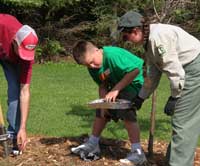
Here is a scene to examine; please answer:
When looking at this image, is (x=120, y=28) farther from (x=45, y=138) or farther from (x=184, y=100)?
(x=45, y=138)

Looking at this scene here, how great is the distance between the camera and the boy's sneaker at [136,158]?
17.8 feet

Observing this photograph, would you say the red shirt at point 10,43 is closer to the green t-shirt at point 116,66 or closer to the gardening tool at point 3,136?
the gardening tool at point 3,136

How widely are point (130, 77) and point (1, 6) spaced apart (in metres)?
16.2

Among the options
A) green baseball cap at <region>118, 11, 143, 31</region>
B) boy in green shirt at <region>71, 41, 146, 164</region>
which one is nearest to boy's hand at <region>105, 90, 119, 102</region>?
boy in green shirt at <region>71, 41, 146, 164</region>

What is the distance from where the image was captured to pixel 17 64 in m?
5.45

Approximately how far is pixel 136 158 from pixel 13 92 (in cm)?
141

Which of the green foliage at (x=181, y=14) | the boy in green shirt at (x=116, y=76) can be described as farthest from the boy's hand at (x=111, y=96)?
the green foliage at (x=181, y=14)

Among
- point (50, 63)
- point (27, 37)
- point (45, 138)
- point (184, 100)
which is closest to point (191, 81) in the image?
point (184, 100)

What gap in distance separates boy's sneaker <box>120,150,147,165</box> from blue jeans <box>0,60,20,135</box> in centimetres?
118

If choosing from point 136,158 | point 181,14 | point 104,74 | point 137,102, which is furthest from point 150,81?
point 181,14

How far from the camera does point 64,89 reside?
1192 centimetres

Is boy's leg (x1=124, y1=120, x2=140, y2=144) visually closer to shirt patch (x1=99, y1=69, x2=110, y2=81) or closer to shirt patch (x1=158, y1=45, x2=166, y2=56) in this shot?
shirt patch (x1=99, y1=69, x2=110, y2=81)

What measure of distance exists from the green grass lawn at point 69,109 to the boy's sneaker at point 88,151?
1.31 m

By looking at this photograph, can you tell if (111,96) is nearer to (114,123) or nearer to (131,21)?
(131,21)
